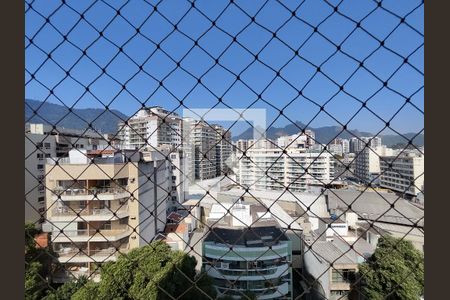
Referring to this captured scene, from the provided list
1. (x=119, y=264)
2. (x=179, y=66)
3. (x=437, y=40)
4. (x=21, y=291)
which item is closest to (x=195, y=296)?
(x=119, y=264)

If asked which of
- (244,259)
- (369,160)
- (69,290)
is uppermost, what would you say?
(369,160)

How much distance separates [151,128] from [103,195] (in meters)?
3.62

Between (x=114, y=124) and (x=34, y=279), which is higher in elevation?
(x=114, y=124)

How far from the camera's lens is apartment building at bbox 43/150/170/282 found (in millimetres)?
994

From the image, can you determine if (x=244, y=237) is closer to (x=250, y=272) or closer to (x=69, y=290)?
(x=250, y=272)

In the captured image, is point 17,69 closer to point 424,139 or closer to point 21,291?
point 21,291

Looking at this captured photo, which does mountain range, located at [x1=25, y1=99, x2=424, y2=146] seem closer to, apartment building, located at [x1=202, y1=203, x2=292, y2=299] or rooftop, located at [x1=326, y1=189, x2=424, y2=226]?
rooftop, located at [x1=326, y1=189, x2=424, y2=226]

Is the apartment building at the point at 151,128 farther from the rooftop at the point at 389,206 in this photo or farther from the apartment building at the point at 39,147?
the rooftop at the point at 389,206

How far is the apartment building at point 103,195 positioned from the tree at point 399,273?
691 mm

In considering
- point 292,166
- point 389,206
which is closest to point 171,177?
point 292,166

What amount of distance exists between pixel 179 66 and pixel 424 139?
1.82 feet

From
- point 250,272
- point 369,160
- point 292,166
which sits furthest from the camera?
point 250,272

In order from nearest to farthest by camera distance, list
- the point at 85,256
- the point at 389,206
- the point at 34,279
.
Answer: the point at 389,206 → the point at 85,256 → the point at 34,279

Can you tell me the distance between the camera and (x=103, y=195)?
4477 mm
